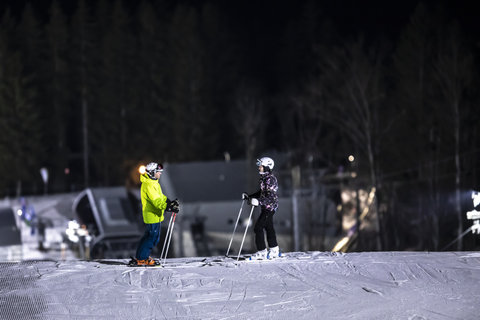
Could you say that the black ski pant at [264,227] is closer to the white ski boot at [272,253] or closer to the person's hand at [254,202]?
the white ski boot at [272,253]

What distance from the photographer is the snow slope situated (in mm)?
8648

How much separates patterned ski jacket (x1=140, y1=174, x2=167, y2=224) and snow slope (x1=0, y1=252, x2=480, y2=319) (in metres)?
0.69

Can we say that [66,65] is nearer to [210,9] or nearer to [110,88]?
[110,88]

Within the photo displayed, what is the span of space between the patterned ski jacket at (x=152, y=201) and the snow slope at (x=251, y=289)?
690mm

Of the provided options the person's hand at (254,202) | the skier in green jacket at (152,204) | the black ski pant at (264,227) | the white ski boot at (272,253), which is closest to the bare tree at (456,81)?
the white ski boot at (272,253)

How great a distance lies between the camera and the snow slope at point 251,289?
865 centimetres

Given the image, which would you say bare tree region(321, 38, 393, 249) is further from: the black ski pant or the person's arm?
the person's arm

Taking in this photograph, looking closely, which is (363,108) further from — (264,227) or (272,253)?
(264,227)

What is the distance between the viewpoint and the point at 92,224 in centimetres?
4003

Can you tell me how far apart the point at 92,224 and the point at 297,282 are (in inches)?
1218

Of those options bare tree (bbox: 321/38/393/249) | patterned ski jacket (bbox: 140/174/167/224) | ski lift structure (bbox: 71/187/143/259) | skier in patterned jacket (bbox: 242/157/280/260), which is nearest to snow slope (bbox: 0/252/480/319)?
skier in patterned jacket (bbox: 242/157/280/260)

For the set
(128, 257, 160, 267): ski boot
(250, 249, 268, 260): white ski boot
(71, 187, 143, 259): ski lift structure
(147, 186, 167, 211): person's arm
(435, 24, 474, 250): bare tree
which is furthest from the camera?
(71, 187, 143, 259): ski lift structure

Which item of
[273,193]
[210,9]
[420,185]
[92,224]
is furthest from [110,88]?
[273,193]

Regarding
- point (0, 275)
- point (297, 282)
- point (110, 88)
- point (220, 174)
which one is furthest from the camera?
point (110, 88)
